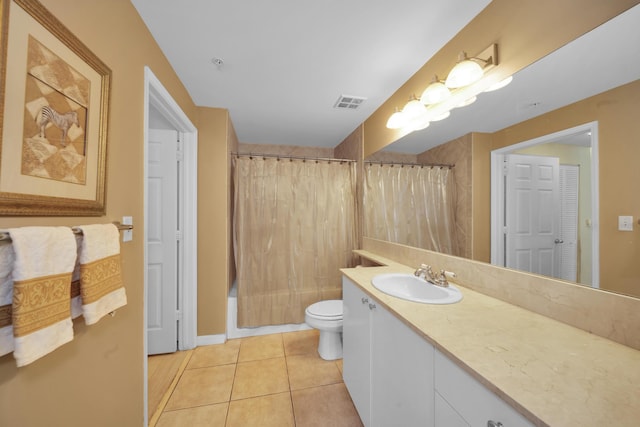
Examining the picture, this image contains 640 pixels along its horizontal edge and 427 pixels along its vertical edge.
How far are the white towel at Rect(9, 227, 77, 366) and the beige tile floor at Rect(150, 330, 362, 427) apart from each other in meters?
1.21

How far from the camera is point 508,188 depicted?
114 cm

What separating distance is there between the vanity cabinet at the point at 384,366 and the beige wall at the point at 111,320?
1216 millimetres

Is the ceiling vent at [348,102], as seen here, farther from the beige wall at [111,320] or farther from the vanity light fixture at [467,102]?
the beige wall at [111,320]

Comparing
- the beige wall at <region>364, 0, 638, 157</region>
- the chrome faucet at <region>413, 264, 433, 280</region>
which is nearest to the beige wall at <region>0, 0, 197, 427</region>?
the chrome faucet at <region>413, 264, 433, 280</region>

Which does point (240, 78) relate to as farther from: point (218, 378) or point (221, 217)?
point (218, 378)

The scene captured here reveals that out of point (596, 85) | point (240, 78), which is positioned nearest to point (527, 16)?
point (596, 85)

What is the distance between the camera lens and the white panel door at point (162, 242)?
2.00 m

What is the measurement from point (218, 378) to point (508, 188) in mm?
2333

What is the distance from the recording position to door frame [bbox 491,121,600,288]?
0.80 m

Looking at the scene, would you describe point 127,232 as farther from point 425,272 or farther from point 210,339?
point 425,272

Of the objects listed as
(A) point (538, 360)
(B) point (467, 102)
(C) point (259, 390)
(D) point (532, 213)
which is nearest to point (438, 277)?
(D) point (532, 213)

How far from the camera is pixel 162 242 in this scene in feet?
6.64

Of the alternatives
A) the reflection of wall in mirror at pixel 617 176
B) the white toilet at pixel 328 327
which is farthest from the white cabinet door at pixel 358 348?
the reflection of wall in mirror at pixel 617 176

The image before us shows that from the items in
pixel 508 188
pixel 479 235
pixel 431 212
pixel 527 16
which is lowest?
pixel 479 235
